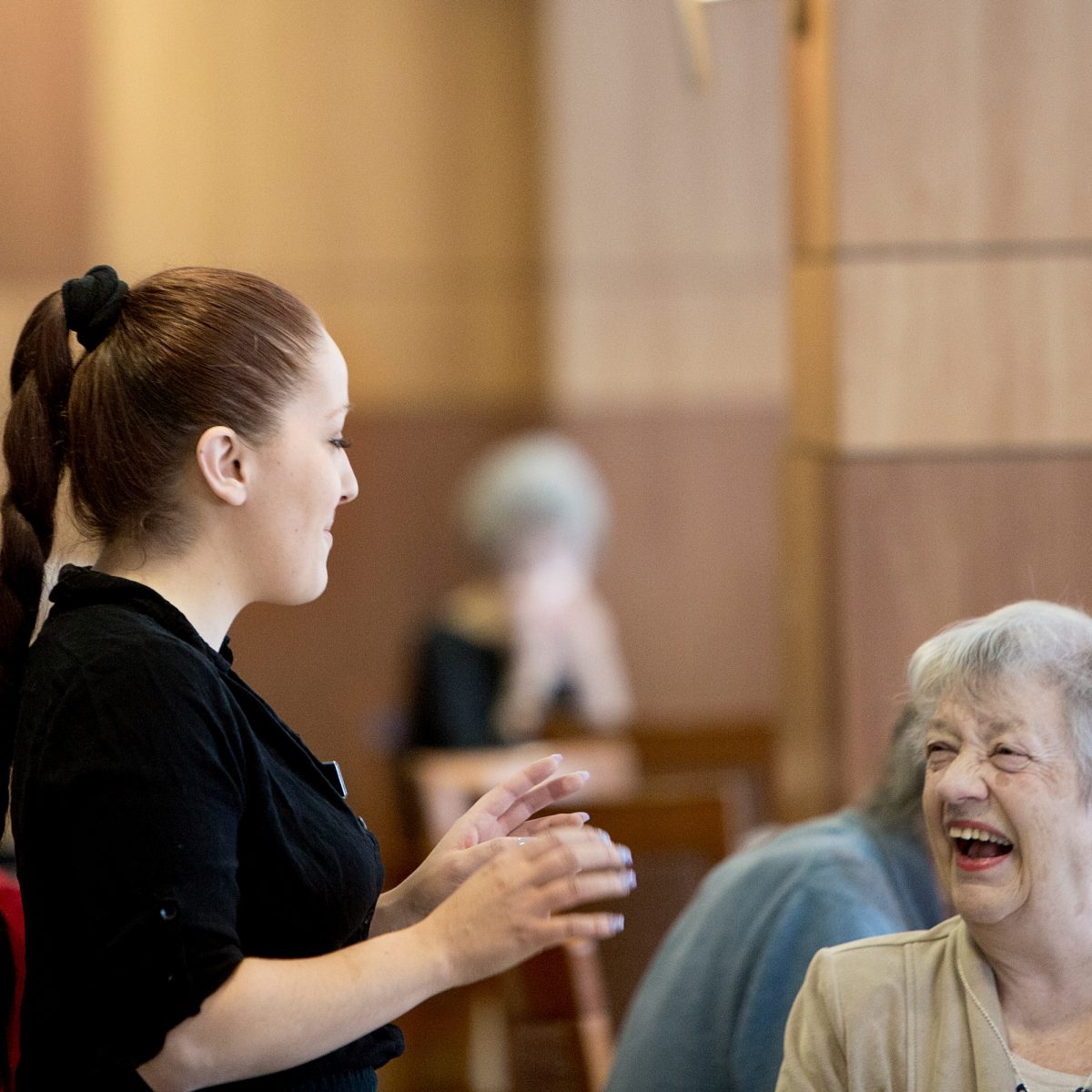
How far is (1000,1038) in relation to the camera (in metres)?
1.49

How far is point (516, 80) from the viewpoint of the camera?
682 centimetres

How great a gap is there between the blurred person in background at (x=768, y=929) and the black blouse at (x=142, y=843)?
70 cm

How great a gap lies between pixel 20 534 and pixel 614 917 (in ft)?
2.16

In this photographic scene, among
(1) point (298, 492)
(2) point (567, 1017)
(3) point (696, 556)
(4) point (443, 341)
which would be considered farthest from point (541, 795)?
(4) point (443, 341)

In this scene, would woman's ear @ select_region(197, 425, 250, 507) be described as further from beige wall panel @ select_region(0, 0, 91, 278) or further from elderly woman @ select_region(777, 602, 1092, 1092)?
beige wall panel @ select_region(0, 0, 91, 278)

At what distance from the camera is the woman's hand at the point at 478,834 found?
1532 mm

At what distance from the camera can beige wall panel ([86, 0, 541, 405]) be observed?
21.4 ft

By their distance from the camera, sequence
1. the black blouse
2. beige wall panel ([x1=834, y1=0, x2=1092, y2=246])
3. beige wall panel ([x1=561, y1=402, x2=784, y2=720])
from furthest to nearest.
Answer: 1. beige wall panel ([x1=561, y1=402, x2=784, y2=720])
2. beige wall panel ([x1=834, y1=0, x2=1092, y2=246])
3. the black blouse

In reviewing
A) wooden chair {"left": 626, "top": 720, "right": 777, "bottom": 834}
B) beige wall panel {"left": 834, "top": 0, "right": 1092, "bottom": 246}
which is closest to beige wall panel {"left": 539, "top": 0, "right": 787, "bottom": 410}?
wooden chair {"left": 626, "top": 720, "right": 777, "bottom": 834}

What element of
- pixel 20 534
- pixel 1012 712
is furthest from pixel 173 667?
pixel 1012 712

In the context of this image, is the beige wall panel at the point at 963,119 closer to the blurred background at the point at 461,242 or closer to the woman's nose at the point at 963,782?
the woman's nose at the point at 963,782

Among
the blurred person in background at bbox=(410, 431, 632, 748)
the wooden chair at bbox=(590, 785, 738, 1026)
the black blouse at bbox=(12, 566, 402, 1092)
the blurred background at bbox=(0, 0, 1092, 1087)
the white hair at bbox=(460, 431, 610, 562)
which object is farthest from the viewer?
the blurred background at bbox=(0, 0, 1092, 1087)

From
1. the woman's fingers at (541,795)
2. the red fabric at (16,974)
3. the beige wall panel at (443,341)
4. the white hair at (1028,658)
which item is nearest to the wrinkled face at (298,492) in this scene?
the woman's fingers at (541,795)

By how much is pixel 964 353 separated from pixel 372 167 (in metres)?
4.55
